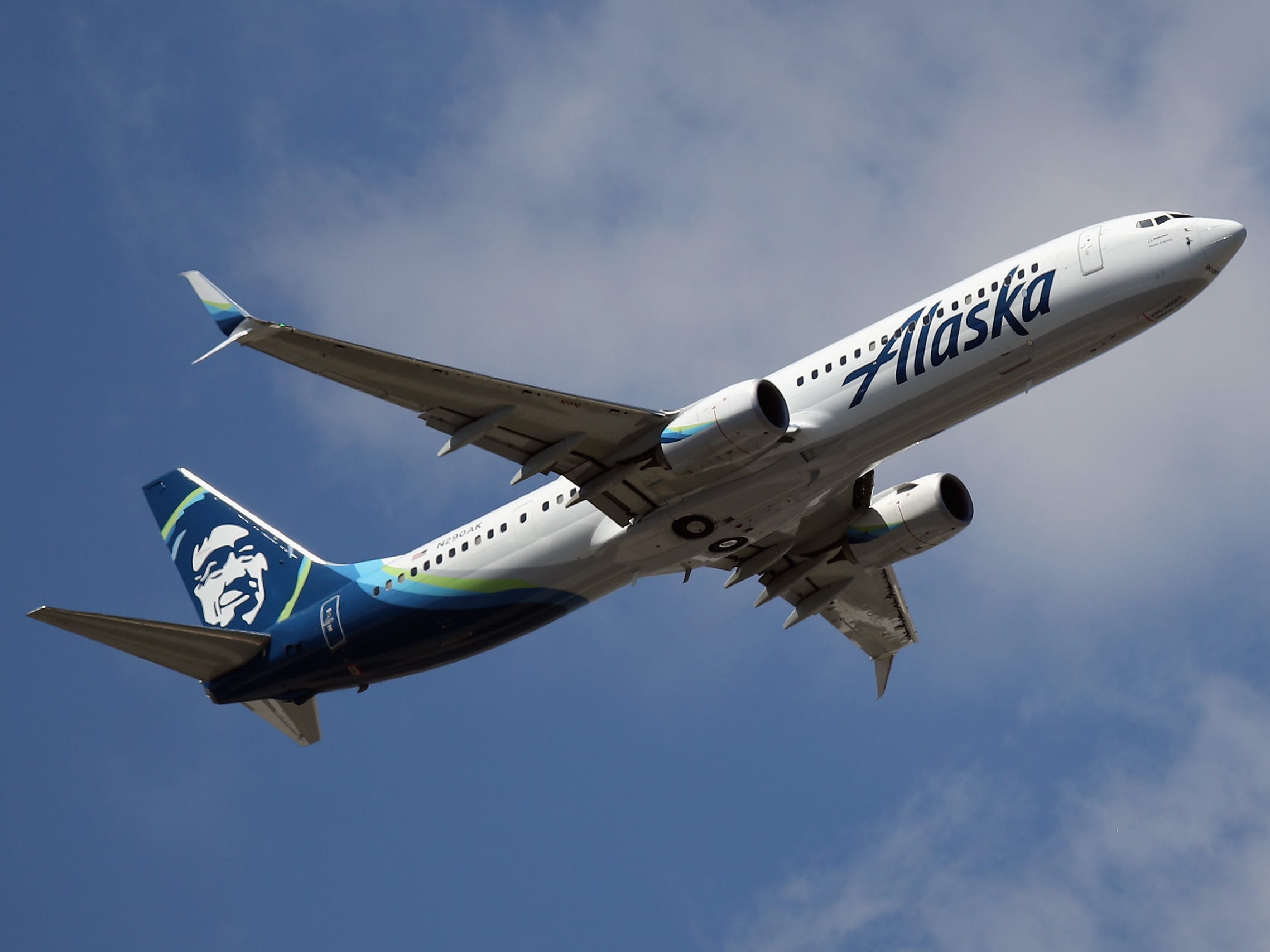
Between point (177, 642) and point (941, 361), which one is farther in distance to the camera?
point (177, 642)

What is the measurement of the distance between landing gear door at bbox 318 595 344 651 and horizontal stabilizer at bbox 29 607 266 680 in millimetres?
1845

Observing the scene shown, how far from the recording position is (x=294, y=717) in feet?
145

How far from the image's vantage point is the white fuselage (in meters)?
34.8

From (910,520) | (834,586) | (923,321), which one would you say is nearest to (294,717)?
(834,586)

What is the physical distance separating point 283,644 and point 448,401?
11106 mm

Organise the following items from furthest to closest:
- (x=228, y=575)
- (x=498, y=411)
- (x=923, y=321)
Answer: (x=228, y=575), (x=923, y=321), (x=498, y=411)

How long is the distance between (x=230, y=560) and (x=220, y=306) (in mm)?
16790

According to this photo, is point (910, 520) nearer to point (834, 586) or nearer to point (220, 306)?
point (834, 586)

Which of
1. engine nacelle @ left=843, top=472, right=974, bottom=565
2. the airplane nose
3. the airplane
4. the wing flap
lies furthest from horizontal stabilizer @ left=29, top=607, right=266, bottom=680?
the airplane nose

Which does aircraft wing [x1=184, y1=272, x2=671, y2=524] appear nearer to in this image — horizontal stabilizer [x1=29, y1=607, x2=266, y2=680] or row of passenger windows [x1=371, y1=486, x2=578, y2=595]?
row of passenger windows [x1=371, y1=486, x2=578, y2=595]

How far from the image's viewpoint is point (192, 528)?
47.5 m

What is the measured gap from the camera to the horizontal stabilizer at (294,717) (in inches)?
1729

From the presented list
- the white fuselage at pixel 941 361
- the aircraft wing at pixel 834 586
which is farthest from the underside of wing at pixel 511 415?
the aircraft wing at pixel 834 586

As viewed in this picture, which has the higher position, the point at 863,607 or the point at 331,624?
the point at 331,624
